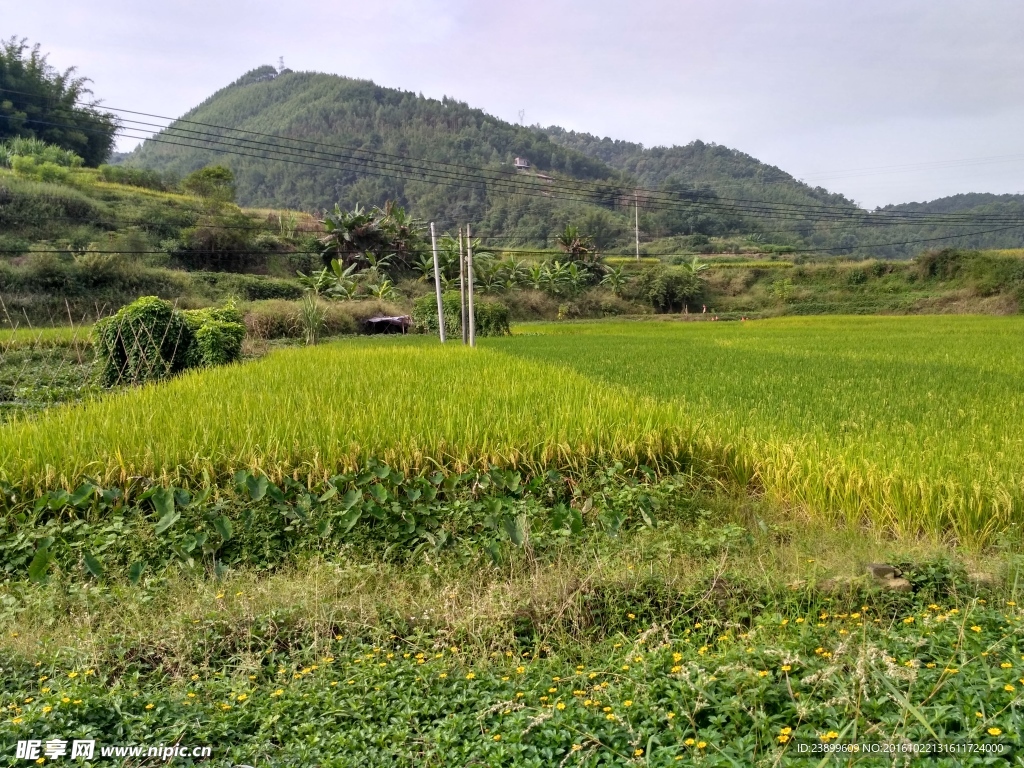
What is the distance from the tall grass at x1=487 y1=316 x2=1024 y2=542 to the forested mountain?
32.7 m

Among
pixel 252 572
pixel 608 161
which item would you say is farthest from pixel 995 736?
pixel 608 161

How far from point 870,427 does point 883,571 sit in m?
2.46

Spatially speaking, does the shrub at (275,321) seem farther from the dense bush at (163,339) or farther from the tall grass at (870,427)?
the tall grass at (870,427)

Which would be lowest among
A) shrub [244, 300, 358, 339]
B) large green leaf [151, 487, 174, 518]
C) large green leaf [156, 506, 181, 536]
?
large green leaf [156, 506, 181, 536]

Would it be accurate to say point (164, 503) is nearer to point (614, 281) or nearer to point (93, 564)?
point (93, 564)

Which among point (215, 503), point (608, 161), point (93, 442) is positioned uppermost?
point (608, 161)

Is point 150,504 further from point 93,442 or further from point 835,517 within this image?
point 835,517

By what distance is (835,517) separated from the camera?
397 centimetres

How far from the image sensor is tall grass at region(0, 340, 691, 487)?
4.11 m

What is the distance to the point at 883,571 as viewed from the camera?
A: 2.94 meters

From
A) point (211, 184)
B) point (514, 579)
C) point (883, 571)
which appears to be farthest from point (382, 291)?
point (883, 571)

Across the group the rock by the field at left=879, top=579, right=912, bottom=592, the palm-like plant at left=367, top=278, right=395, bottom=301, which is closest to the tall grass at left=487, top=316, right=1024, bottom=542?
the rock by the field at left=879, top=579, right=912, bottom=592

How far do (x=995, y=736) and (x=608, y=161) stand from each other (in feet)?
320

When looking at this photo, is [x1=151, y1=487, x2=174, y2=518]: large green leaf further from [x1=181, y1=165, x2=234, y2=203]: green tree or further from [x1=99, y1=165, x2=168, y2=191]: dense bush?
[x1=99, y1=165, x2=168, y2=191]: dense bush
